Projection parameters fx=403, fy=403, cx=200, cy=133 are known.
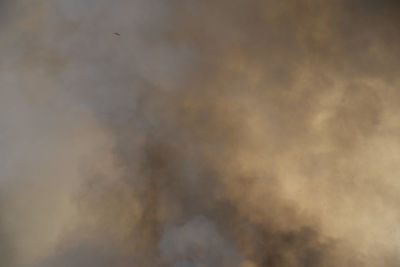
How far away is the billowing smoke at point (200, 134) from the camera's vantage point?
753 centimetres

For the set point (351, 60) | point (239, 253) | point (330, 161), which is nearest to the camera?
point (239, 253)

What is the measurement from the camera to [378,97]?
322 inches

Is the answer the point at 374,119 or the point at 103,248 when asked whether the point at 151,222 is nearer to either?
the point at 103,248

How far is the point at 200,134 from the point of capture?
8.27 meters

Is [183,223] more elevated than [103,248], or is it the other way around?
[183,223]

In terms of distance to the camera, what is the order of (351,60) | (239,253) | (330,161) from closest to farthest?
(239,253), (330,161), (351,60)

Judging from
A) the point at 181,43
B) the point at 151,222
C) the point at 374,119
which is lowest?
the point at 151,222

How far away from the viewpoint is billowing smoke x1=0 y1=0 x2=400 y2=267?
7.53m

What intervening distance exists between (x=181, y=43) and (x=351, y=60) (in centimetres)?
365

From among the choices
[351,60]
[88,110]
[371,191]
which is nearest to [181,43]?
[88,110]

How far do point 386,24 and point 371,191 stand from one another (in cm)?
361

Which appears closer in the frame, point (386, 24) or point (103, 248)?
point (103, 248)

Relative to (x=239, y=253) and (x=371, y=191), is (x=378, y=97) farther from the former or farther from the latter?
(x=239, y=253)

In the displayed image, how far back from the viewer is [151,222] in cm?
766
